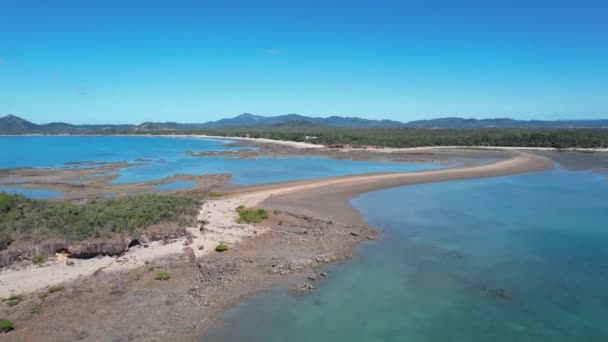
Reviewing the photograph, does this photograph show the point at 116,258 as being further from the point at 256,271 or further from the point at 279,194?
the point at 279,194

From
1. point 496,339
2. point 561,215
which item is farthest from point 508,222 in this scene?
point 496,339

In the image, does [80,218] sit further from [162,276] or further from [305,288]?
[305,288]

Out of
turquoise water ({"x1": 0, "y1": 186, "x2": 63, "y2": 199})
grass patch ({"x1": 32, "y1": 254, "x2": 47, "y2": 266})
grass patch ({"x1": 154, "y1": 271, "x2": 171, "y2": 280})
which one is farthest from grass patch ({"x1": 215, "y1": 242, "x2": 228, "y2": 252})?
turquoise water ({"x1": 0, "y1": 186, "x2": 63, "y2": 199})

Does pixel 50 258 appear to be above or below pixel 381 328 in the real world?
above

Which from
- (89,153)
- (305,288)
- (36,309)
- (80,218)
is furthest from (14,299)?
(89,153)

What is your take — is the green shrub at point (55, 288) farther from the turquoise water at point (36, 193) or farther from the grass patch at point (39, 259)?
the turquoise water at point (36, 193)

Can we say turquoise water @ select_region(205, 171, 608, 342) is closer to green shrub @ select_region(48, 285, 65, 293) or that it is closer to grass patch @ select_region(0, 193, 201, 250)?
green shrub @ select_region(48, 285, 65, 293)
